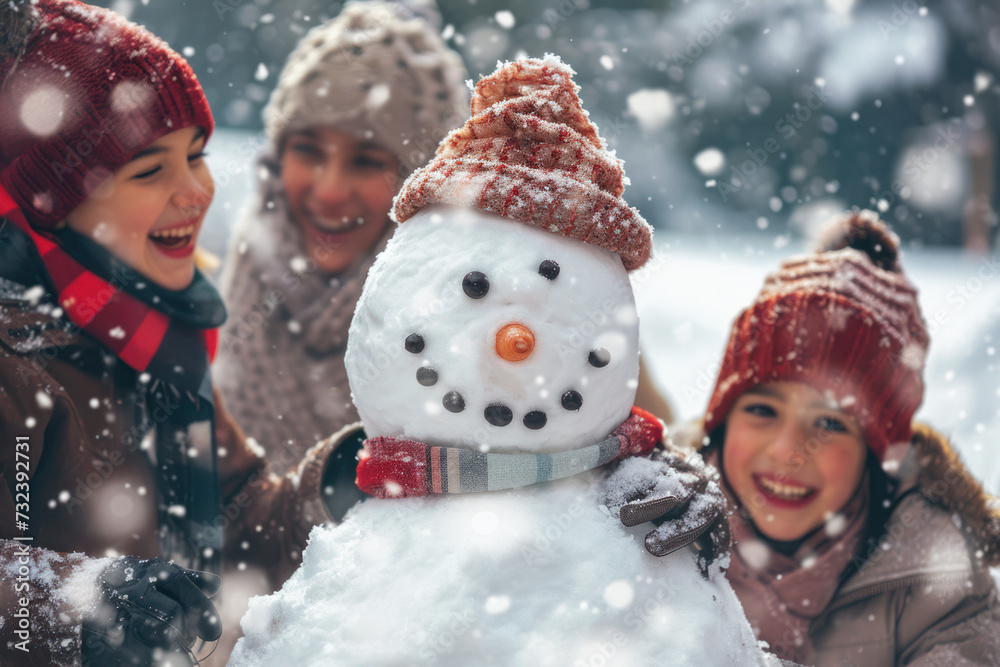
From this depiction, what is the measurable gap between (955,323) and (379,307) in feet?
6.40

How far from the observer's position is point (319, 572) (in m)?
0.98

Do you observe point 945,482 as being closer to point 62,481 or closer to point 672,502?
point 672,502

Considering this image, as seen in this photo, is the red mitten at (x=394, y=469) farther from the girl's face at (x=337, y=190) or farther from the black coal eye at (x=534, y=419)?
the girl's face at (x=337, y=190)

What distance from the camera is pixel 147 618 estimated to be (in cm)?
97

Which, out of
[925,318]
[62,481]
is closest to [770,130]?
[925,318]

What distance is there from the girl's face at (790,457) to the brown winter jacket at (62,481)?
3.25 ft

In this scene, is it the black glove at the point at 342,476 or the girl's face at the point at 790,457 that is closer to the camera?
the black glove at the point at 342,476

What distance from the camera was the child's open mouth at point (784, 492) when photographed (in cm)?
170

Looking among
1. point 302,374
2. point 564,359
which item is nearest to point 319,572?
point 564,359

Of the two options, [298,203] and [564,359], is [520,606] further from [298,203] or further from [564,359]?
[298,203]

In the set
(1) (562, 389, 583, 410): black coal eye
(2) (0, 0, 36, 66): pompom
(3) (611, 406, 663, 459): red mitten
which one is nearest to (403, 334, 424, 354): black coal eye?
(1) (562, 389, 583, 410): black coal eye

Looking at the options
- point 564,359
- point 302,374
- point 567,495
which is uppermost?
point 564,359

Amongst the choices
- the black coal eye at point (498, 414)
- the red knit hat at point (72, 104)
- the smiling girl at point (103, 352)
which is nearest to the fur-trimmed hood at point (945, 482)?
the black coal eye at point (498, 414)

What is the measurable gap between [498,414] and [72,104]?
36.4 inches
